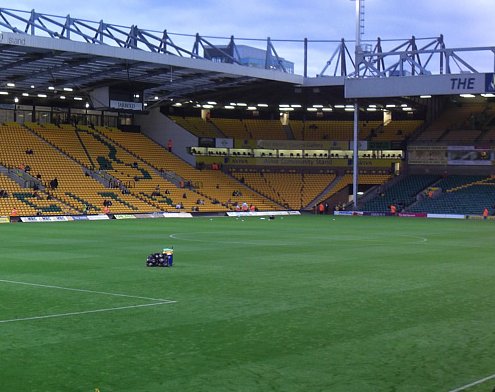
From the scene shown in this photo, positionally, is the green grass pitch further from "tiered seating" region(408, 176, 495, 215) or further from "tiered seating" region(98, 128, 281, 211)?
"tiered seating" region(98, 128, 281, 211)

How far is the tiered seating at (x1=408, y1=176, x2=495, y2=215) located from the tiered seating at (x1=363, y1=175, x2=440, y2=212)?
53.2 inches

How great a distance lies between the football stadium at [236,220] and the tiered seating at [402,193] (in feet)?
1.08

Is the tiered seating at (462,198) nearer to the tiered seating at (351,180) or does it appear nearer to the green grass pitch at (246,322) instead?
the tiered seating at (351,180)

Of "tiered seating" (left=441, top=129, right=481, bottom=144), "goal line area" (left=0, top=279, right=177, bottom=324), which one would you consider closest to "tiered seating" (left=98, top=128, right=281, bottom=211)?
"tiered seating" (left=441, top=129, right=481, bottom=144)

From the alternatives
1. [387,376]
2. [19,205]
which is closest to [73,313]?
[387,376]

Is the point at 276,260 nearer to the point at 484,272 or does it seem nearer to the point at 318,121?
the point at 484,272

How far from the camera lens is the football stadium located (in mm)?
11141

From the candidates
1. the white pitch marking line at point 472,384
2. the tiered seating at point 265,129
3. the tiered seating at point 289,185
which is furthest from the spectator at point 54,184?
the white pitch marking line at point 472,384

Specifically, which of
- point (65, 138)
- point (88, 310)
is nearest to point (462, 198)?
point (65, 138)

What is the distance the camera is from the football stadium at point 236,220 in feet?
36.6

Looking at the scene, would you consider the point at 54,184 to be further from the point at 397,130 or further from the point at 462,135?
the point at 462,135

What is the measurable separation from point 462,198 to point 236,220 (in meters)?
25.5

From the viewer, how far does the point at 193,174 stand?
260ft

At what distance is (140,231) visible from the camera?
144ft
